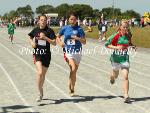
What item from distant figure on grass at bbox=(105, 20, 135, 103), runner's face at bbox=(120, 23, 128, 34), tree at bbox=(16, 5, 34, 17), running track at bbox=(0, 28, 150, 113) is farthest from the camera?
tree at bbox=(16, 5, 34, 17)

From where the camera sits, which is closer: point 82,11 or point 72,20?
point 72,20

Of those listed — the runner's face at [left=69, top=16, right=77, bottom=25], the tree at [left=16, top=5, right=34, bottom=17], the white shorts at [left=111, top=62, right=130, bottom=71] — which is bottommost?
the tree at [left=16, top=5, right=34, bottom=17]

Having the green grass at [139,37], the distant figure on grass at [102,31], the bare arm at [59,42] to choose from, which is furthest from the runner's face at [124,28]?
the distant figure on grass at [102,31]

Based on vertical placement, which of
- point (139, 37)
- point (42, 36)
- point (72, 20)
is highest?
point (72, 20)

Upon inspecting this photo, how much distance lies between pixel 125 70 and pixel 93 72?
222 inches

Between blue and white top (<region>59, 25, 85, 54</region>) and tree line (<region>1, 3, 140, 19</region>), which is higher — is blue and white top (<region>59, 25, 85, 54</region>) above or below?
above

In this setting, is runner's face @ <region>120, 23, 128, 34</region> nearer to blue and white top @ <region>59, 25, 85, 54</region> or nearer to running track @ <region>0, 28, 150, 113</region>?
blue and white top @ <region>59, 25, 85, 54</region>

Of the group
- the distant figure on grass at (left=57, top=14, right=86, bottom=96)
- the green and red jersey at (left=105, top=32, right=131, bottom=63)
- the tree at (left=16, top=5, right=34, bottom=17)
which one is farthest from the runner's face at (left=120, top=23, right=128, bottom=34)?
the tree at (left=16, top=5, right=34, bottom=17)

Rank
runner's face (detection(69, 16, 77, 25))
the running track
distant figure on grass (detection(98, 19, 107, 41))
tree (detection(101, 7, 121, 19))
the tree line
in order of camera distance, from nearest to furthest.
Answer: the running track
runner's face (detection(69, 16, 77, 25))
distant figure on grass (detection(98, 19, 107, 41))
tree (detection(101, 7, 121, 19))
the tree line

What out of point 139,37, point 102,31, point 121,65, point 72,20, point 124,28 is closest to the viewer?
point 124,28

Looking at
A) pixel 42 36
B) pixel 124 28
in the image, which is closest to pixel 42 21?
pixel 42 36

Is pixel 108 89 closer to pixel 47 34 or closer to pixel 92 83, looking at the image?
pixel 92 83

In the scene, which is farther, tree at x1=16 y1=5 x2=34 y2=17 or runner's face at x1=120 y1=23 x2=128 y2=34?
tree at x1=16 y1=5 x2=34 y2=17

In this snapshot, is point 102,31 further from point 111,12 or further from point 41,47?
point 111,12
